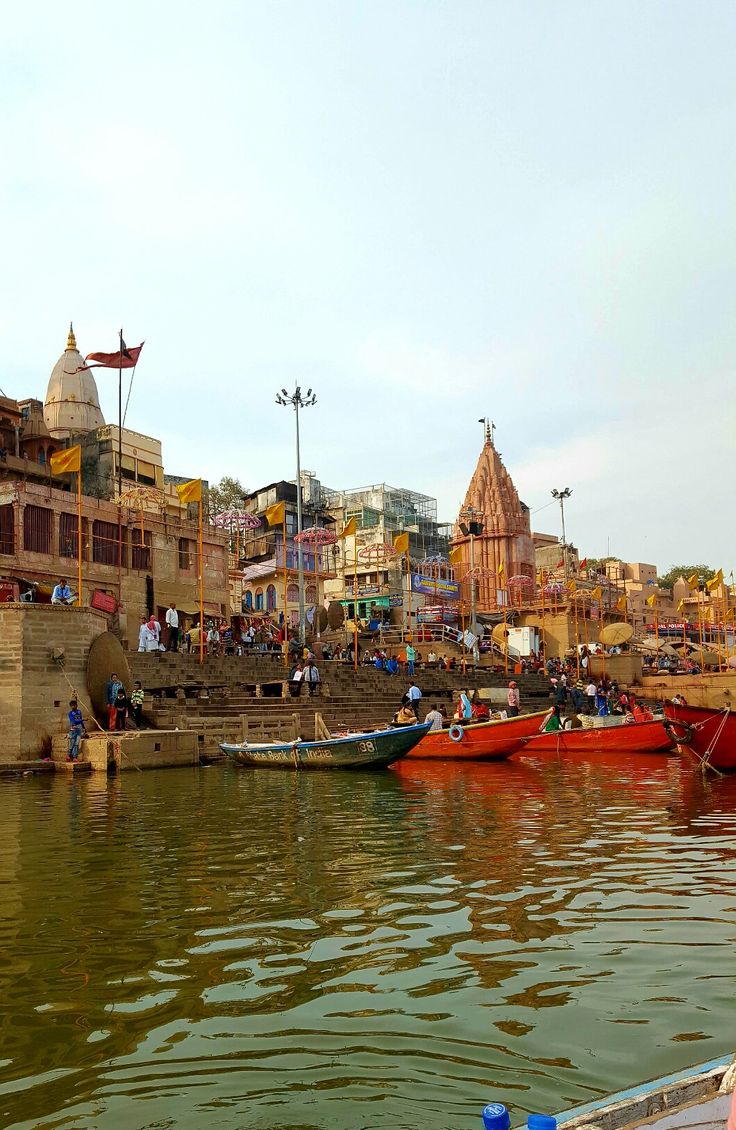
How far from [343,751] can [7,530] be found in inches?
725

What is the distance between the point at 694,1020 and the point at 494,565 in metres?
65.5

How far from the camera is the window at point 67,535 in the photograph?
34.8 metres

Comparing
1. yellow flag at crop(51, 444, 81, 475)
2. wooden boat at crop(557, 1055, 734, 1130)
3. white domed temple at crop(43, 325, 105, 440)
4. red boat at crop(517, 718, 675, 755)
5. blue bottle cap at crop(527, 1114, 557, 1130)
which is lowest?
red boat at crop(517, 718, 675, 755)

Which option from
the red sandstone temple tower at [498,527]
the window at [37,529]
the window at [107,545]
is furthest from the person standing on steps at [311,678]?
the red sandstone temple tower at [498,527]

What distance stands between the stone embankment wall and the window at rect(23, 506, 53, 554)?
1255 cm

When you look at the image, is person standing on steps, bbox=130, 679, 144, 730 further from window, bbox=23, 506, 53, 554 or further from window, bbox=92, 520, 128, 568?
window, bbox=92, 520, 128, 568

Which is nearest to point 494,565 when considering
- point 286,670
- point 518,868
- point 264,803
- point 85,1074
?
point 286,670

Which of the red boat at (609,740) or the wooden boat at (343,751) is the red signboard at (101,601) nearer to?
the wooden boat at (343,751)

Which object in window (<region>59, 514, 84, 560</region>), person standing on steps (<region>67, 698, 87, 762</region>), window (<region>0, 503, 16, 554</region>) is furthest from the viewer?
window (<region>59, 514, 84, 560</region>)

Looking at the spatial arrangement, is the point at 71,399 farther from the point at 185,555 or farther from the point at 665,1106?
the point at 665,1106

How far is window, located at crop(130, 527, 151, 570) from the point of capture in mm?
37500

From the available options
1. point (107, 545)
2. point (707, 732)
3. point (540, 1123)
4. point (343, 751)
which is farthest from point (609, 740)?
point (540, 1123)

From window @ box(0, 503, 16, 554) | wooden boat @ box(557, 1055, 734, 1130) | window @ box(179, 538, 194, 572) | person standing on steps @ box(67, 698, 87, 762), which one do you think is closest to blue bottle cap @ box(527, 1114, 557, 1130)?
wooden boat @ box(557, 1055, 734, 1130)

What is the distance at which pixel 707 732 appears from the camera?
1842 centimetres
